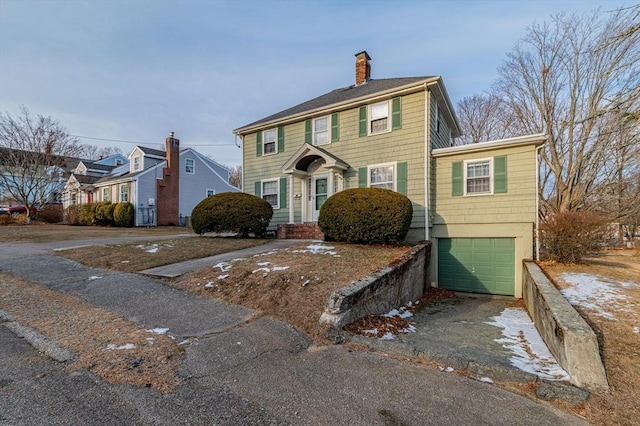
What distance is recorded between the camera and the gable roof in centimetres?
1103

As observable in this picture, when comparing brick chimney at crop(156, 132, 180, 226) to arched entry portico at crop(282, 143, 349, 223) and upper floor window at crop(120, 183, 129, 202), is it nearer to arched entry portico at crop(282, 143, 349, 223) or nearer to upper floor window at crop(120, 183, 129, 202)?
upper floor window at crop(120, 183, 129, 202)

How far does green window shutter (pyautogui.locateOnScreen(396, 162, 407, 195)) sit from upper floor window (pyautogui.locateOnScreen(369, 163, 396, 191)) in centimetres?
21

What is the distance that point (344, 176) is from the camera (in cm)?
1258

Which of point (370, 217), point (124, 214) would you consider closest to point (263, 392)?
point (370, 217)

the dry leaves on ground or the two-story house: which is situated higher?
the two-story house

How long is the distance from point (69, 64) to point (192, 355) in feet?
52.7

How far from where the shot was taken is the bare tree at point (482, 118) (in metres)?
23.4

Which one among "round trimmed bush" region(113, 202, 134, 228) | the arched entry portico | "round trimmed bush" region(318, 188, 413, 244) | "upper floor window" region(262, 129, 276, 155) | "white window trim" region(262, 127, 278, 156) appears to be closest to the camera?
"round trimmed bush" region(318, 188, 413, 244)

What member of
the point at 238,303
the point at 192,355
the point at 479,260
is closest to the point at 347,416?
the point at 192,355

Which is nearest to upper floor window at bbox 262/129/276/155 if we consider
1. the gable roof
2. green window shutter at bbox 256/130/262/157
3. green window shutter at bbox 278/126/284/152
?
green window shutter at bbox 256/130/262/157

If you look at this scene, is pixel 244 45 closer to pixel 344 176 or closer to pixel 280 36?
pixel 280 36

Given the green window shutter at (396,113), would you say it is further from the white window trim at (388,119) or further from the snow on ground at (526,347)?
the snow on ground at (526,347)

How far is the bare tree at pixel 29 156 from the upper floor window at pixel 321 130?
2248 centimetres

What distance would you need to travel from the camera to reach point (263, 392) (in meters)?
2.83
